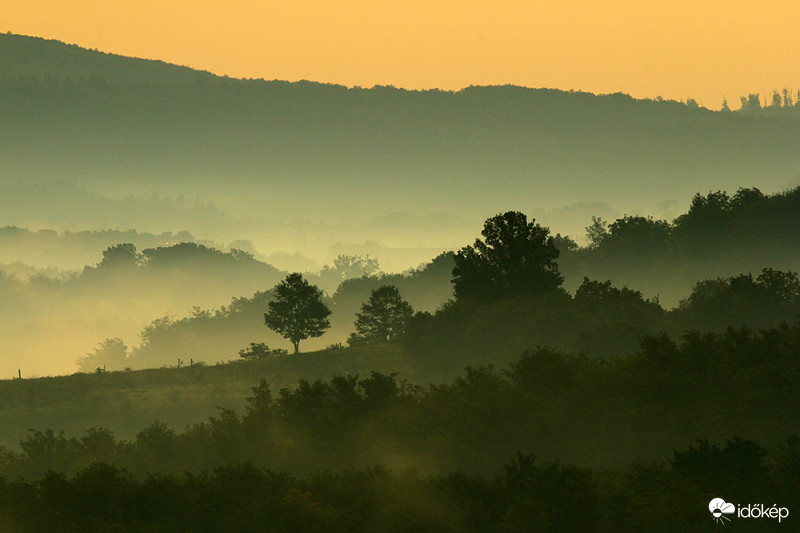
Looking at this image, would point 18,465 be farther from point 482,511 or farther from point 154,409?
point 482,511

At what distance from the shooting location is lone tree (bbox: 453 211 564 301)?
10194 cm

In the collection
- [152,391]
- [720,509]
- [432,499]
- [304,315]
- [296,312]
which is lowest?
[720,509]

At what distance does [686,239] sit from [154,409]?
77.9 m

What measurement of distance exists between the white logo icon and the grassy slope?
57.7 meters

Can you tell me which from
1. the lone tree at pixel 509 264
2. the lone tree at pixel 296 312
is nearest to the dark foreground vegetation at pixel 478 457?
the lone tree at pixel 509 264

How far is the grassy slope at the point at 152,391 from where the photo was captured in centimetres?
9381

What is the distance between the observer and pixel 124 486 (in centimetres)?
4956

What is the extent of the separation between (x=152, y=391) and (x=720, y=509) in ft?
235

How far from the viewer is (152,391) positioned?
9975 centimetres

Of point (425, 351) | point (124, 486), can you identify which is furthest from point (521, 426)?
point (425, 351)

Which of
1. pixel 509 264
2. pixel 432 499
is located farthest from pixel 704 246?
pixel 432 499

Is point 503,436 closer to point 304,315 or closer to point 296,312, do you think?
point 304,315

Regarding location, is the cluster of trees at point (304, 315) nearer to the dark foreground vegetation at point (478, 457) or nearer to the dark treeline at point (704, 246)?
the dark treeline at point (704, 246)

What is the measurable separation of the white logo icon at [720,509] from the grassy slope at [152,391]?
57.7 metres
